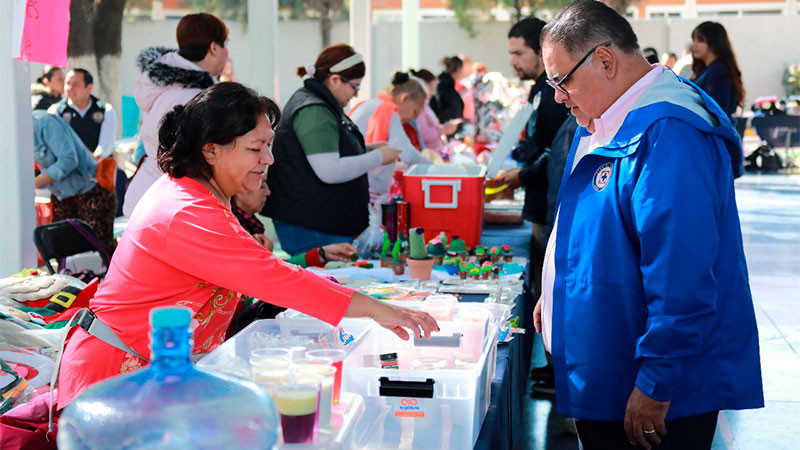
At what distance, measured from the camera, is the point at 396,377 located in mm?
1715

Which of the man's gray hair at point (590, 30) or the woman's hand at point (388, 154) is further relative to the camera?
the woman's hand at point (388, 154)

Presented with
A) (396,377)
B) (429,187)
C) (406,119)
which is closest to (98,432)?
(396,377)

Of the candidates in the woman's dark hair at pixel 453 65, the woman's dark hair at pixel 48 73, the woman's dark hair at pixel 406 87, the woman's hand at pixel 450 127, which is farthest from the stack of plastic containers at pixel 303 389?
the woman's dark hair at pixel 453 65

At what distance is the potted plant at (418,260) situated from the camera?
3393 mm

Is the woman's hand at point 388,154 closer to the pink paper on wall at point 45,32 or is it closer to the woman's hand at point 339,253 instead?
the woman's hand at point 339,253

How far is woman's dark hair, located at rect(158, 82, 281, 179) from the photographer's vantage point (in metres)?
1.93

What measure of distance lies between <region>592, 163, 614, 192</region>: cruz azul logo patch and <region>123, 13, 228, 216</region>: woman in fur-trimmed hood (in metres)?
2.15

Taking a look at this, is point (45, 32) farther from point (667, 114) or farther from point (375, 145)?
point (667, 114)

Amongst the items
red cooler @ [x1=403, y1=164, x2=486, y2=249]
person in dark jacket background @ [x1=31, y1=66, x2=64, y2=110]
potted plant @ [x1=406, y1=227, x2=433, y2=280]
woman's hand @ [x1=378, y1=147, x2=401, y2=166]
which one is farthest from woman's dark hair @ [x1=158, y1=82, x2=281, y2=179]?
person in dark jacket background @ [x1=31, y1=66, x2=64, y2=110]

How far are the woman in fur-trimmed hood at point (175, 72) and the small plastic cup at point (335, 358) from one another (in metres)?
2.09

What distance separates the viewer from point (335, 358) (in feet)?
5.24

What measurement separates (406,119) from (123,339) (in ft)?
15.3

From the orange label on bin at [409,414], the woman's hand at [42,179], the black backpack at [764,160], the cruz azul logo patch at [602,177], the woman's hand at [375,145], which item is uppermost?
the cruz azul logo patch at [602,177]

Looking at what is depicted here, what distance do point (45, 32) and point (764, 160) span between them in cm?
1298
